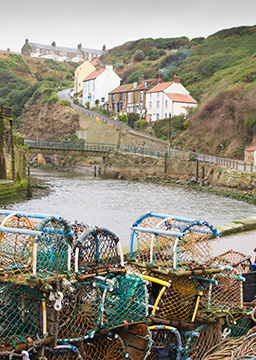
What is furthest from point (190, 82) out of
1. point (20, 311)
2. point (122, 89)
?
point (20, 311)

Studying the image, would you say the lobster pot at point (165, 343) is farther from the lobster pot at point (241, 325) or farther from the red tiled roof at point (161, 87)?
the red tiled roof at point (161, 87)

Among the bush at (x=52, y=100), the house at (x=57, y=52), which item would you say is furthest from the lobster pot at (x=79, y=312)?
the house at (x=57, y=52)

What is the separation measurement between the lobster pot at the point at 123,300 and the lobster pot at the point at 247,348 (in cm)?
102

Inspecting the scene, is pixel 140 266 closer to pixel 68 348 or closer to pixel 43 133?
pixel 68 348

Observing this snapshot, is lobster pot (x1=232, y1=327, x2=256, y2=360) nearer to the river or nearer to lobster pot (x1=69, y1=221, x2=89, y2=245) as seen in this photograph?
lobster pot (x1=69, y1=221, x2=89, y2=245)

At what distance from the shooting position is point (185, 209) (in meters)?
24.5

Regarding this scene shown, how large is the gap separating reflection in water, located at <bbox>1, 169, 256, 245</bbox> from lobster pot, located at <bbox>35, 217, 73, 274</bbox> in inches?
482

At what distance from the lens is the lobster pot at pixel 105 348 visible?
173 inches

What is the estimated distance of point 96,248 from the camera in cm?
471

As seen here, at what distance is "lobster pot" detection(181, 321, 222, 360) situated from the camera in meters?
4.81

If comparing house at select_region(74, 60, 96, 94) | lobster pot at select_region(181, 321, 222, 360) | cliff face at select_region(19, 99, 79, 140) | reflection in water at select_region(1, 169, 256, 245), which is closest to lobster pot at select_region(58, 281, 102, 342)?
lobster pot at select_region(181, 321, 222, 360)

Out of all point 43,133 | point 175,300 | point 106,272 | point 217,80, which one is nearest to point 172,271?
point 175,300

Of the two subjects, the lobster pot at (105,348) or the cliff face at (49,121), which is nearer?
the lobster pot at (105,348)

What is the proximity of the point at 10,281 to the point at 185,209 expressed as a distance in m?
21.1
